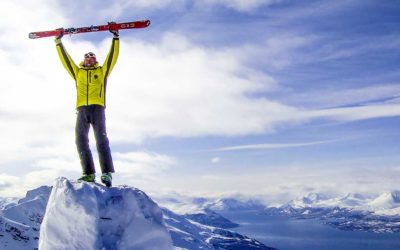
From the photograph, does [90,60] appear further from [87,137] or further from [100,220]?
[100,220]

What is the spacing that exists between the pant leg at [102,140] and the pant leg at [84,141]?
301mm

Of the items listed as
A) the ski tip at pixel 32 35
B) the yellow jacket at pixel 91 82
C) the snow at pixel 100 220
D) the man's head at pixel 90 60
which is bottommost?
the snow at pixel 100 220

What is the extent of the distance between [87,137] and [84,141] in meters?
0.15

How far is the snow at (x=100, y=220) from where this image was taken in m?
9.69

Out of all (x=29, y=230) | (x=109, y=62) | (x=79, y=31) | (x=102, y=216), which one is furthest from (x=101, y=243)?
(x=29, y=230)

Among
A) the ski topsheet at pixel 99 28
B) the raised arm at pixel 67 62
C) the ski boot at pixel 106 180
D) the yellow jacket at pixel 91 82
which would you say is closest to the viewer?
the ski boot at pixel 106 180

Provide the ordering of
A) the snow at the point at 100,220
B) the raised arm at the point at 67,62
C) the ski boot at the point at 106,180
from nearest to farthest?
the snow at the point at 100,220, the ski boot at the point at 106,180, the raised arm at the point at 67,62

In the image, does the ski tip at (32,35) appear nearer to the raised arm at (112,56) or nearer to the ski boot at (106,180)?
the raised arm at (112,56)

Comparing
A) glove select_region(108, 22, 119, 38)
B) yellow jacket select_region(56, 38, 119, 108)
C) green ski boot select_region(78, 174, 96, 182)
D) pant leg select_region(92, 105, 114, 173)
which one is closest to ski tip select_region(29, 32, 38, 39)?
yellow jacket select_region(56, 38, 119, 108)

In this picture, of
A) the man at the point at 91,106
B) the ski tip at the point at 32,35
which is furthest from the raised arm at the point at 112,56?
the ski tip at the point at 32,35

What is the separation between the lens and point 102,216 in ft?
32.3

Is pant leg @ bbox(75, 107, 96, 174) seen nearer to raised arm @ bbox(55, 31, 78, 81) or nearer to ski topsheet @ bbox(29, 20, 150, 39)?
raised arm @ bbox(55, 31, 78, 81)

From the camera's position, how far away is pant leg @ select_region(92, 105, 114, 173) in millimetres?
11930

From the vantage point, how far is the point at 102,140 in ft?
39.7
